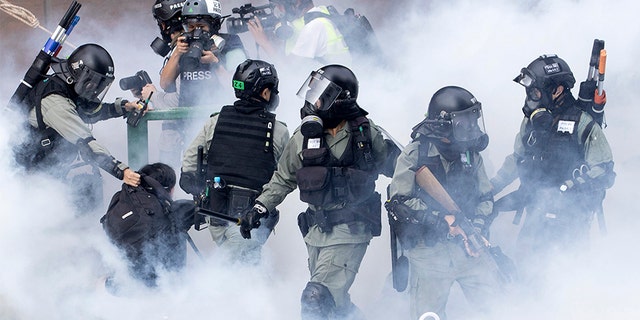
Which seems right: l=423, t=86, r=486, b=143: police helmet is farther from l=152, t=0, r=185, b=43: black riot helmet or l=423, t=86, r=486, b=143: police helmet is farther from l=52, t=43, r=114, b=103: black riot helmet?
l=152, t=0, r=185, b=43: black riot helmet

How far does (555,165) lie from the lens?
7.62 m

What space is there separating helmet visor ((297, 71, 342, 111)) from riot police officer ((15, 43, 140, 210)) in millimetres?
1323

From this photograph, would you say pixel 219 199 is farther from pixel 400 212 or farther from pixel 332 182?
→ pixel 400 212

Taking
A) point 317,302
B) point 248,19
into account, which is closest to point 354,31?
point 248,19

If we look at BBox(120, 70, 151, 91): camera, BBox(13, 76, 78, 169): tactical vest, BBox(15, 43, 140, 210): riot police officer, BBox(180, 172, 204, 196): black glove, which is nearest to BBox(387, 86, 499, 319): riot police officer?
BBox(180, 172, 204, 196): black glove

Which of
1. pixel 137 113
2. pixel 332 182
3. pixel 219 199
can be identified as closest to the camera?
pixel 332 182

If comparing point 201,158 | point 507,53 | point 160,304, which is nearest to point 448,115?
point 201,158

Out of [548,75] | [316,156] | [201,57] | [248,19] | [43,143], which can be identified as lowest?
[43,143]

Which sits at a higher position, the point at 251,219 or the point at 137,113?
the point at 251,219

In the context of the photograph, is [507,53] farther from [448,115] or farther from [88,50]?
[88,50]

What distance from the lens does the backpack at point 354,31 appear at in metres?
9.03

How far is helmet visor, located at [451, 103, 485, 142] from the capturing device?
6.75 m

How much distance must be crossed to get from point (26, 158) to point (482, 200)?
303 centimetres

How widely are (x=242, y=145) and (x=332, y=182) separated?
754 mm
